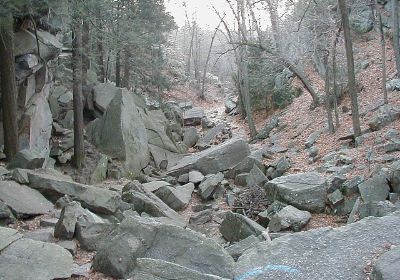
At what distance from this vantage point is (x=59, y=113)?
1820 centimetres

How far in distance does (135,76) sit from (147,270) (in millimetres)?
22898

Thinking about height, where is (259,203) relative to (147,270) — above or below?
below

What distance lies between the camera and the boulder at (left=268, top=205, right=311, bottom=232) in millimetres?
10016

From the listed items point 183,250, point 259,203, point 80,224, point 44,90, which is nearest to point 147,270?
point 183,250

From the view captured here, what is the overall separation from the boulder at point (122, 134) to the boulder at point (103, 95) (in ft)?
2.10

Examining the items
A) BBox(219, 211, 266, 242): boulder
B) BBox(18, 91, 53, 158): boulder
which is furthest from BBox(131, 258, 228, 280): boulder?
BBox(18, 91, 53, 158): boulder

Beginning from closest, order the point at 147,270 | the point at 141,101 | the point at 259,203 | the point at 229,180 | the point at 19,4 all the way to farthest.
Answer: the point at 147,270 → the point at 19,4 → the point at 259,203 → the point at 229,180 → the point at 141,101

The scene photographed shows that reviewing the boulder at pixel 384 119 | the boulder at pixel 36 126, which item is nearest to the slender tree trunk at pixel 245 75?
the boulder at pixel 384 119

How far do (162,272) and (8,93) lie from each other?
9347 millimetres

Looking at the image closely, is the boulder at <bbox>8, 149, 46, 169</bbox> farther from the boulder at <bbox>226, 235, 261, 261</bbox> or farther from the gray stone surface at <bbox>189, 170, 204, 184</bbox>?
the boulder at <bbox>226, 235, 261, 261</bbox>

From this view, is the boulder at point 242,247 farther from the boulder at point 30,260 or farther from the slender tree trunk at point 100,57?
the slender tree trunk at point 100,57

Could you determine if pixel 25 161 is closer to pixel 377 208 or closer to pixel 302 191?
pixel 302 191

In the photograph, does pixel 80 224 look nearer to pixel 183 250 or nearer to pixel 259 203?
pixel 183 250

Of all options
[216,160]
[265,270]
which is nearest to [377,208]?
[265,270]
